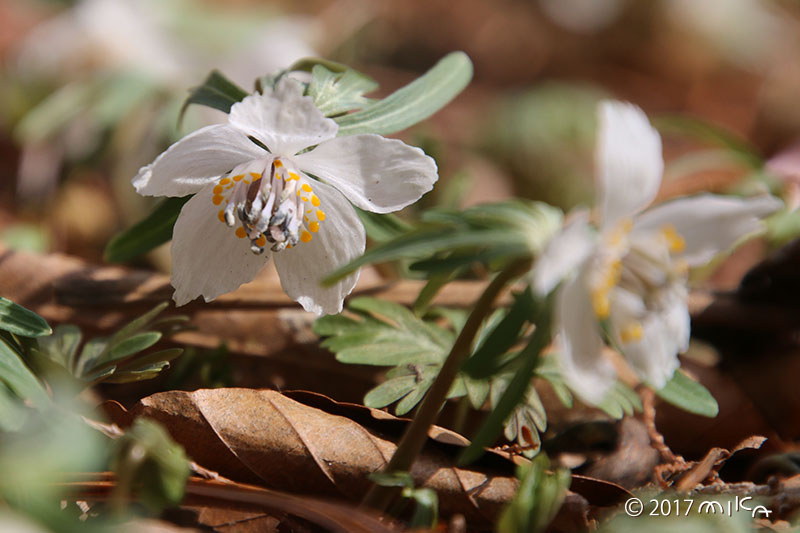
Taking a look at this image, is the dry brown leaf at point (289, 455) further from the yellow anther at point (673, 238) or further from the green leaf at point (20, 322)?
the yellow anther at point (673, 238)

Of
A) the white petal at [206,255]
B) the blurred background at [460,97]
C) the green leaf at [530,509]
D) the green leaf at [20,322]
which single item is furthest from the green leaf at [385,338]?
the blurred background at [460,97]

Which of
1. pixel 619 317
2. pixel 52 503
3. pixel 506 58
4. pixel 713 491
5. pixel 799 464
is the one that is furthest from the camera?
pixel 506 58

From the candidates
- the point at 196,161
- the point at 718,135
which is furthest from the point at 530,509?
the point at 718,135

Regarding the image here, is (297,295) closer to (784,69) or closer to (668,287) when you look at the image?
(668,287)

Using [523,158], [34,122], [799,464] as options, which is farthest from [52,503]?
→ [523,158]

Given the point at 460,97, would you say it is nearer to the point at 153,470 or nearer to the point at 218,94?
the point at 218,94
